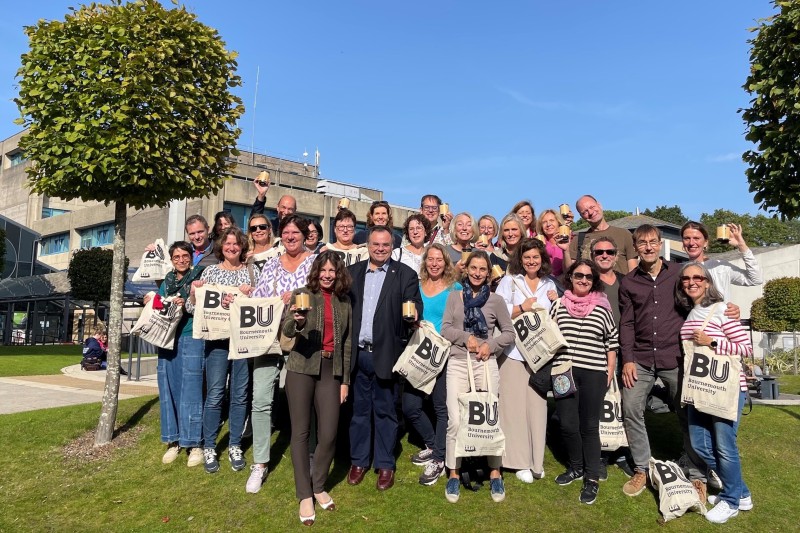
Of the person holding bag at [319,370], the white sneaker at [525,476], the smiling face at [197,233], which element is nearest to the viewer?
the person holding bag at [319,370]

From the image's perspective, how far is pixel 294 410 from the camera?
5.12m

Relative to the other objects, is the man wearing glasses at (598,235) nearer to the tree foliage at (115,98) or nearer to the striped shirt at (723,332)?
the striped shirt at (723,332)

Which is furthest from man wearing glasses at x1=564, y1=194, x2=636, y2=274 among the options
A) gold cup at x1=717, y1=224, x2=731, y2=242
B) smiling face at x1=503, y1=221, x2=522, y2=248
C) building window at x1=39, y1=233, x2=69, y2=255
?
building window at x1=39, y1=233, x2=69, y2=255

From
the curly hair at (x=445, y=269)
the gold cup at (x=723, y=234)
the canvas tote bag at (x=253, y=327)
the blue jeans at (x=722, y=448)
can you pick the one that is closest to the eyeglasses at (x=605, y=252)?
the gold cup at (x=723, y=234)

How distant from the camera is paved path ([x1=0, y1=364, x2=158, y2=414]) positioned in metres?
10.7

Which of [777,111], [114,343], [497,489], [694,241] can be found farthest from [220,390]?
[777,111]

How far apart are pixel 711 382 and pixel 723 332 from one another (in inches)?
18.8

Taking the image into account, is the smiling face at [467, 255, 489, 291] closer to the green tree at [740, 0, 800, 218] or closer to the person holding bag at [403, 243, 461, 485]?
the person holding bag at [403, 243, 461, 485]

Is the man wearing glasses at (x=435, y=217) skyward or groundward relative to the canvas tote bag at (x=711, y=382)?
skyward

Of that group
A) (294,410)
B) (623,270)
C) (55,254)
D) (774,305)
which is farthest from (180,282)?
(55,254)

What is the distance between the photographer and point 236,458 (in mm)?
6043

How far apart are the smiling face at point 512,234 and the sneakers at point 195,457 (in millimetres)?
4363

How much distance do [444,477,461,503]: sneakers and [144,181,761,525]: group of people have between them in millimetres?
13

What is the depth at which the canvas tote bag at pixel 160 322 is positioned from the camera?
6168mm
